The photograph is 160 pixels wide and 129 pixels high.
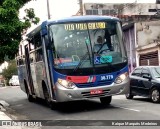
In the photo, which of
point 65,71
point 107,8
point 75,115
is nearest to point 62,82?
point 65,71

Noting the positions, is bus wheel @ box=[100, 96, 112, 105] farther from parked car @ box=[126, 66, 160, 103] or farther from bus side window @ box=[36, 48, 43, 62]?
bus side window @ box=[36, 48, 43, 62]

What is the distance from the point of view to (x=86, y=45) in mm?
12844

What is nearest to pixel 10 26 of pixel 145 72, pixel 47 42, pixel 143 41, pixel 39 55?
pixel 39 55

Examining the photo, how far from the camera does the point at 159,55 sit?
1226 inches

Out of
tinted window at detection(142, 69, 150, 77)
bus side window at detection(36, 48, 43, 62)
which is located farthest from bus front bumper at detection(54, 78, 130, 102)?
tinted window at detection(142, 69, 150, 77)

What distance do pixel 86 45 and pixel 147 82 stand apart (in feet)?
14.7

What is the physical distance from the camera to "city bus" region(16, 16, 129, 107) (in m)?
12.6

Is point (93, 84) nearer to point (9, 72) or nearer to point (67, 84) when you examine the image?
point (67, 84)

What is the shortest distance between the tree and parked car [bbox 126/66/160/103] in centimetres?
536

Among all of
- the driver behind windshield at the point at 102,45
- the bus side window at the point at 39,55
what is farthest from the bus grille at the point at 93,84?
the bus side window at the point at 39,55

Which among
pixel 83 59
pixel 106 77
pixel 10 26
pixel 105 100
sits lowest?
pixel 105 100

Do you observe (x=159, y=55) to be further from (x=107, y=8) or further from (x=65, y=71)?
(x=107, y=8)

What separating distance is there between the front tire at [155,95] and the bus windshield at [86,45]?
3029 millimetres

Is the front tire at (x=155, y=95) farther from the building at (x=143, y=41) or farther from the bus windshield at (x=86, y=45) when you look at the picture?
the building at (x=143, y=41)
